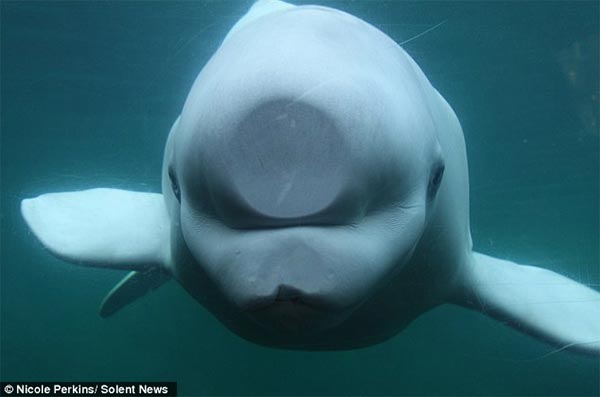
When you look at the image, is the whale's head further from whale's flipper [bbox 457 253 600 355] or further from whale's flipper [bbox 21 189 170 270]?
whale's flipper [bbox 457 253 600 355]

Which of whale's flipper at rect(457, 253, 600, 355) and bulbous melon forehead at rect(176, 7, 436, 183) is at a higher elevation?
bulbous melon forehead at rect(176, 7, 436, 183)

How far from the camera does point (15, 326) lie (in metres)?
23.2

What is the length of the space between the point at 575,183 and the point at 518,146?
Answer: 3511mm

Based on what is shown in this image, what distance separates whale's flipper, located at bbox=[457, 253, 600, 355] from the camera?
22.1ft

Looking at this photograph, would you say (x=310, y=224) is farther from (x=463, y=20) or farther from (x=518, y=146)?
(x=518, y=146)

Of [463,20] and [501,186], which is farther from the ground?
[463,20]

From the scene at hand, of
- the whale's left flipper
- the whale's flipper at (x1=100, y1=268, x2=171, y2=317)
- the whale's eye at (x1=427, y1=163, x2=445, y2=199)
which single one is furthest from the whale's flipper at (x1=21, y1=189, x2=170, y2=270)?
the whale's eye at (x1=427, y1=163, x2=445, y2=199)

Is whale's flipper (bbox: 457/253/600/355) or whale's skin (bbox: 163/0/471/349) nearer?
whale's skin (bbox: 163/0/471/349)

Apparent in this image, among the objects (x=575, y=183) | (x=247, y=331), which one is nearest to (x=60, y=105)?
(x=247, y=331)

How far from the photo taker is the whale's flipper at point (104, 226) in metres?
6.88

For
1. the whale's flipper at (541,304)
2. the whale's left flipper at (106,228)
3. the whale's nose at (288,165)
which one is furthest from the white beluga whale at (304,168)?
the whale's left flipper at (106,228)

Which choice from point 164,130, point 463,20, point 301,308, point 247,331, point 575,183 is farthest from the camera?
point 575,183

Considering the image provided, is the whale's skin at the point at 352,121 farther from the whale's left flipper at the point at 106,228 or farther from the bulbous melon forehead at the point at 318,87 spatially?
the whale's left flipper at the point at 106,228

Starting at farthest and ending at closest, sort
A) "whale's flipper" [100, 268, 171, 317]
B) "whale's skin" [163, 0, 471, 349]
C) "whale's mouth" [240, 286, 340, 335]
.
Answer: "whale's flipper" [100, 268, 171, 317], "whale's skin" [163, 0, 471, 349], "whale's mouth" [240, 286, 340, 335]
